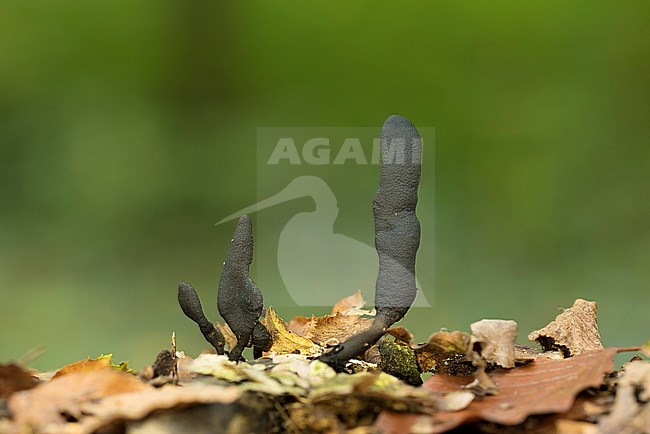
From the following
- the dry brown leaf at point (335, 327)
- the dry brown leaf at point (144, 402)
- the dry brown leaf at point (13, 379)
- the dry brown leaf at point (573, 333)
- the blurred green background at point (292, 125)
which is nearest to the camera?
the dry brown leaf at point (144, 402)

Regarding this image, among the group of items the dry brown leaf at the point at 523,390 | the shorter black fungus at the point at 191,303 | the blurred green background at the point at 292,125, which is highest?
the blurred green background at the point at 292,125

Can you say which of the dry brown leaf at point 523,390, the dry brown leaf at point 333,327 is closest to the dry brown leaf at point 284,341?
the dry brown leaf at point 333,327

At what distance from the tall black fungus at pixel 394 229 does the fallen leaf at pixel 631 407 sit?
32 centimetres

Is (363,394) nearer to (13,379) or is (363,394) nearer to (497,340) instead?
(497,340)

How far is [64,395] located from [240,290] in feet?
1.06

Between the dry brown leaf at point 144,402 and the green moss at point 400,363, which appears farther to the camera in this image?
the green moss at point 400,363

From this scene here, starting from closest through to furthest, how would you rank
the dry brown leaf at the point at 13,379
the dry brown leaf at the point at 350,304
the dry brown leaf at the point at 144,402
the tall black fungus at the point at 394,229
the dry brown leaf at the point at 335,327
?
1. the dry brown leaf at the point at 144,402
2. the dry brown leaf at the point at 13,379
3. the tall black fungus at the point at 394,229
4. the dry brown leaf at the point at 335,327
5. the dry brown leaf at the point at 350,304

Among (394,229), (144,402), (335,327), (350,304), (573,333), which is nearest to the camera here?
(144,402)

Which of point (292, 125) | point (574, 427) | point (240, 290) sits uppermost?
point (292, 125)

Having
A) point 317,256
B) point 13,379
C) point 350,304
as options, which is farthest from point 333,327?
point 317,256

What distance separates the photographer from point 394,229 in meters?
0.94

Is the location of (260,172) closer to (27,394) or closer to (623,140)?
(623,140)

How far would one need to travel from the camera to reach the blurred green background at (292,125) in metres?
2.27

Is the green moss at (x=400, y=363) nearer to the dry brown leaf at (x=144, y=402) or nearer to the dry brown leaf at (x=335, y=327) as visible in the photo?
the dry brown leaf at (x=335, y=327)
